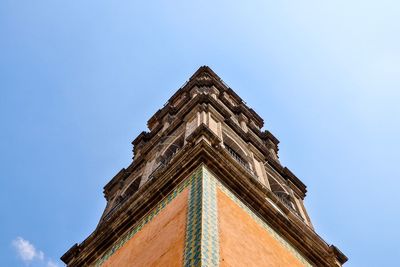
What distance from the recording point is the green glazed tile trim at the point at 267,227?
11273 millimetres

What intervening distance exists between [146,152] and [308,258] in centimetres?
788

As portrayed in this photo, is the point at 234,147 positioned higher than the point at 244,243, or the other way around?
the point at 234,147

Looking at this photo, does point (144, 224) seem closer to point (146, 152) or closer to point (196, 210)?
point (196, 210)

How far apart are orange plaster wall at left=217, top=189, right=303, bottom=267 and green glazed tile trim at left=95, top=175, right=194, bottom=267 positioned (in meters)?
0.87

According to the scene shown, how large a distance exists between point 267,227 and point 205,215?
257 centimetres

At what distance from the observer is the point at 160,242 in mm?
9648

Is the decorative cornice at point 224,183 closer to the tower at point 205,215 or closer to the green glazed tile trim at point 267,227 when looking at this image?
the tower at point 205,215

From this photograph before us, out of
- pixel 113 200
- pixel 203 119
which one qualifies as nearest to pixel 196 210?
pixel 203 119

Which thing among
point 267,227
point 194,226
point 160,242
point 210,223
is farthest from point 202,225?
point 267,227

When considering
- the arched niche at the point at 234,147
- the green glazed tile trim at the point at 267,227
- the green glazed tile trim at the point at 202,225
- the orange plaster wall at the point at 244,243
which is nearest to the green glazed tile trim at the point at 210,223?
the green glazed tile trim at the point at 202,225

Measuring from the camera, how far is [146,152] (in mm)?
18484

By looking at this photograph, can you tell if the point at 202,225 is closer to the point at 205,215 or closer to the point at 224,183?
the point at 205,215

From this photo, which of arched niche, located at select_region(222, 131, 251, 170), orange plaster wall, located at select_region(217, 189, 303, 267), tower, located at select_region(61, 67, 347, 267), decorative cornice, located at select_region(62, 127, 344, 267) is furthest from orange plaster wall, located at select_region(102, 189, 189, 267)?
arched niche, located at select_region(222, 131, 251, 170)

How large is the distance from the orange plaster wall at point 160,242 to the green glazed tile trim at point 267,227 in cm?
92
